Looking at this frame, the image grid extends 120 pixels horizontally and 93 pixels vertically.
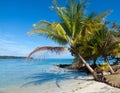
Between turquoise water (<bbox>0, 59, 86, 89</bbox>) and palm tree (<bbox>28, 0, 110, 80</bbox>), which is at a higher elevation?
palm tree (<bbox>28, 0, 110, 80</bbox>)

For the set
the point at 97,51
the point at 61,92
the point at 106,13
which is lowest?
the point at 61,92

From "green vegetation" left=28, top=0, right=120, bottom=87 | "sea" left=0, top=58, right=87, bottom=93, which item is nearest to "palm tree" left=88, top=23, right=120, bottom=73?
"green vegetation" left=28, top=0, right=120, bottom=87

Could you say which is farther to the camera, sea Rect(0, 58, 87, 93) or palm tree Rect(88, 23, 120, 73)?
sea Rect(0, 58, 87, 93)

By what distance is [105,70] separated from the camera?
21.2 m

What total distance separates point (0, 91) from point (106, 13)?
8728 mm

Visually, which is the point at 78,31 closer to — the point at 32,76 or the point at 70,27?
the point at 70,27

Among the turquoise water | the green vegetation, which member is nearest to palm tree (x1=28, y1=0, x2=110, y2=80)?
the green vegetation

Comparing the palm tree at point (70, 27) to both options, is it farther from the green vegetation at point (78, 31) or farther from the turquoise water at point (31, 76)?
the turquoise water at point (31, 76)

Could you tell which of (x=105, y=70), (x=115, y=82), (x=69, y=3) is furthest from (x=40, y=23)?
(x=105, y=70)

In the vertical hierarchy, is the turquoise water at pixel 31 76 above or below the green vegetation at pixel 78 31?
below

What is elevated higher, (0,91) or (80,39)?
(80,39)

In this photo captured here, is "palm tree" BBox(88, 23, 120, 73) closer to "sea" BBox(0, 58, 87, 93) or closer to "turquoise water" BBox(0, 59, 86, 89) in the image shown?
"sea" BBox(0, 58, 87, 93)

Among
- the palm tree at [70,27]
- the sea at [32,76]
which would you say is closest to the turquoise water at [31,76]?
the sea at [32,76]

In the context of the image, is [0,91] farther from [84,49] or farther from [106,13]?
[106,13]
